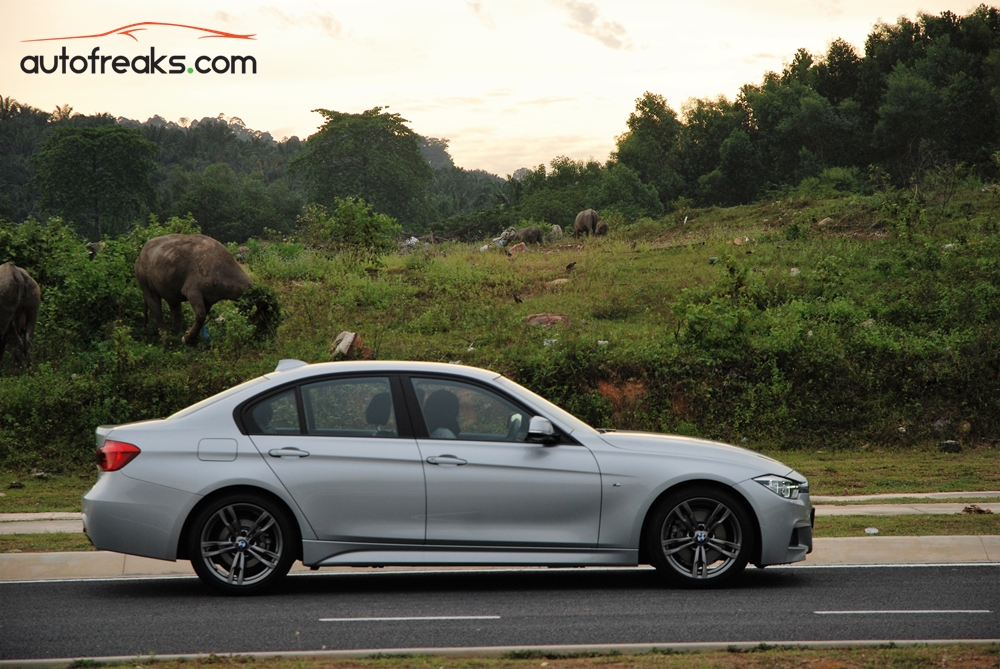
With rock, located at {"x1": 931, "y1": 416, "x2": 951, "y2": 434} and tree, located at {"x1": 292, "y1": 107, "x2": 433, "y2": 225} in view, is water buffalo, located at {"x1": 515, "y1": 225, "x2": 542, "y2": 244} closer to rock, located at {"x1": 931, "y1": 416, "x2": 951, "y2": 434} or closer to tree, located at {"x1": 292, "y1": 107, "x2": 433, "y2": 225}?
rock, located at {"x1": 931, "y1": 416, "x2": 951, "y2": 434}

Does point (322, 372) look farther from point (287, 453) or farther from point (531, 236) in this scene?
point (531, 236)

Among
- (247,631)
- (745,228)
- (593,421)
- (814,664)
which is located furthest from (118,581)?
(745,228)

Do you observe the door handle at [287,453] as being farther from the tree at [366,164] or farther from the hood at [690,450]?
the tree at [366,164]

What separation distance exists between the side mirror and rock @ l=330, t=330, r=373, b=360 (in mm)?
10474

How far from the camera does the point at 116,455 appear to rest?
24.5 feet

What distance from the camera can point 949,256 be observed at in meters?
22.1

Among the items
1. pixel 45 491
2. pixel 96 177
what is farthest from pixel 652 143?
pixel 45 491

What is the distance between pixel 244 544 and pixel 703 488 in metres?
3.24

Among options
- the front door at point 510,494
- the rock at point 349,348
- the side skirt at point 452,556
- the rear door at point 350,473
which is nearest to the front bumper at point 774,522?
the side skirt at point 452,556

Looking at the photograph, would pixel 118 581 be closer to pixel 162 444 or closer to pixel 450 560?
pixel 162 444

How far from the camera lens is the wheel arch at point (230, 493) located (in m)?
7.40

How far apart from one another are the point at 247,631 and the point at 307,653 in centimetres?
74

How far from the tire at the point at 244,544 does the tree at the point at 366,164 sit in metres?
59.3

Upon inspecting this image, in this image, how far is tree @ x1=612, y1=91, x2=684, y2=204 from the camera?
6367 centimetres
